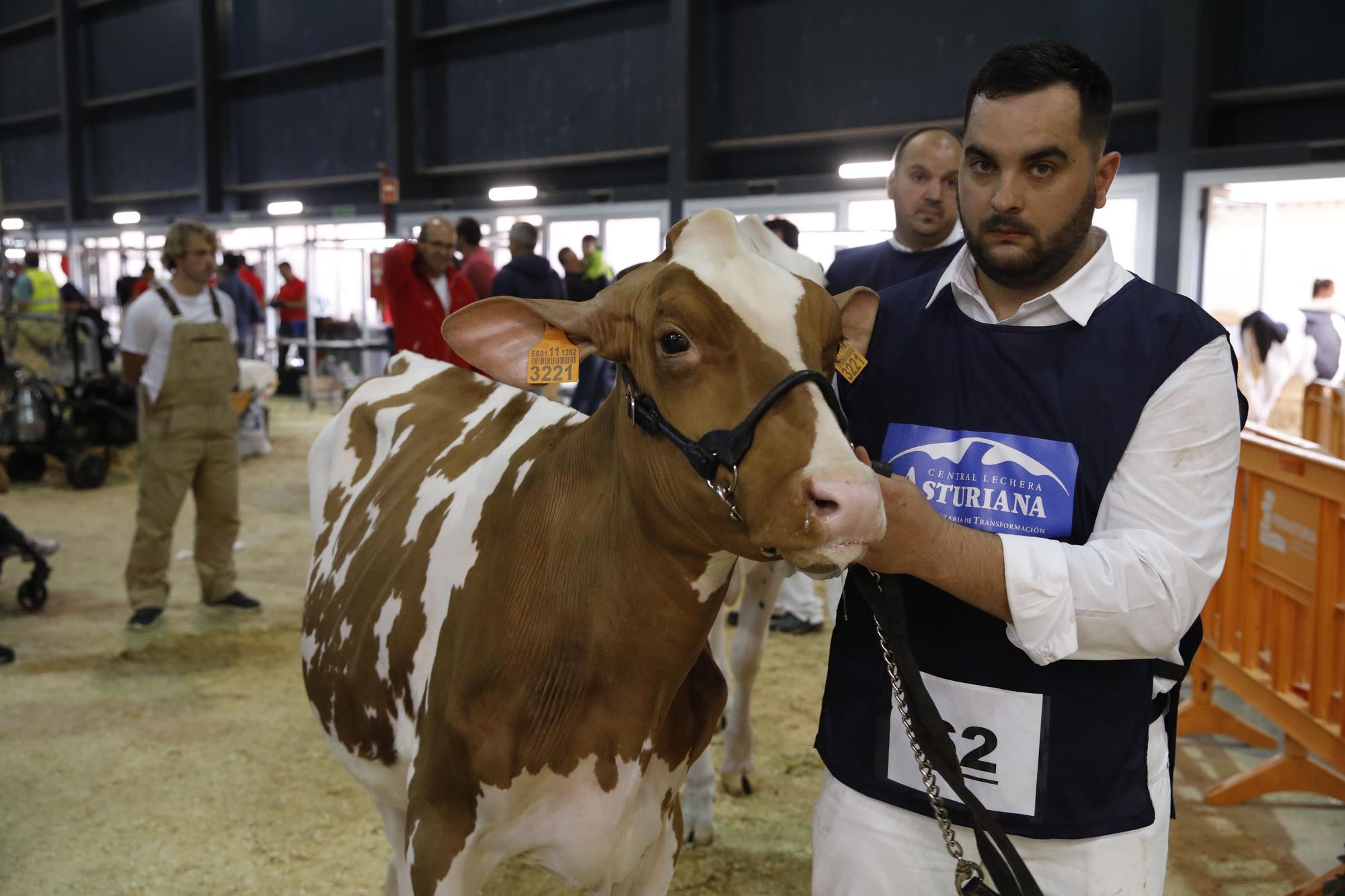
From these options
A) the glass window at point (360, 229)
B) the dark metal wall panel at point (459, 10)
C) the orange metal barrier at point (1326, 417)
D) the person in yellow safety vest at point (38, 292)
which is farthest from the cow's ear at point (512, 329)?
the glass window at point (360, 229)

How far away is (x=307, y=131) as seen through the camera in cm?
1867

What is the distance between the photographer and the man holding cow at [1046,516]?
1314 mm

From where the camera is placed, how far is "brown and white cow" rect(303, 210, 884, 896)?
145cm

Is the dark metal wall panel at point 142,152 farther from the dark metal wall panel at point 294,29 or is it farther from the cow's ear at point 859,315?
the cow's ear at point 859,315

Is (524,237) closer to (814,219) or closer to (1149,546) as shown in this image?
(1149,546)

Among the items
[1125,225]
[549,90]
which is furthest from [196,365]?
[549,90]

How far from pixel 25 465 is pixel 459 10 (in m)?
9.88

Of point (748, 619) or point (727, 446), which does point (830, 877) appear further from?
point (748, 619)

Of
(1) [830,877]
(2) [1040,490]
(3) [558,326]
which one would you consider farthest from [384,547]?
(2) [1040,490]

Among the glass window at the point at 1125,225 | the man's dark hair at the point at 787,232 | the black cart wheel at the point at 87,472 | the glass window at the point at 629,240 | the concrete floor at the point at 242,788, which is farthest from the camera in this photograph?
the glass window at the point at 629,240

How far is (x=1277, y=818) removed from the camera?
11.6 ft

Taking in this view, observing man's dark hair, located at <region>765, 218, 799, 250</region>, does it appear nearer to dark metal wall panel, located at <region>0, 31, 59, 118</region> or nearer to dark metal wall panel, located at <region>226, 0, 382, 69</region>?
dark metal wall panel, located at <region>226, 0, 382, 69</region>

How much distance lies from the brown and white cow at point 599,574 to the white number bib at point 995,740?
0.36 meters

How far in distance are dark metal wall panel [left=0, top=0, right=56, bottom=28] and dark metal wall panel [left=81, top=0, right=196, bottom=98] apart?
1816mm
